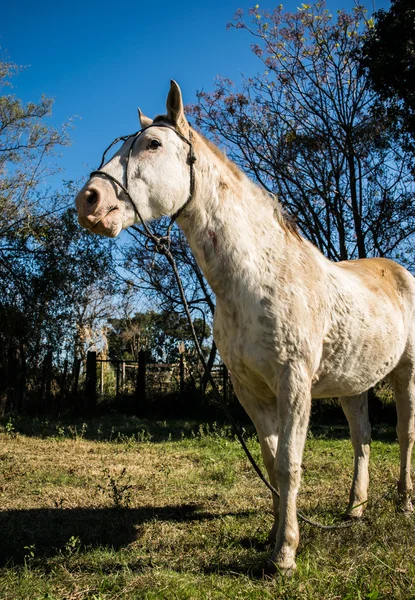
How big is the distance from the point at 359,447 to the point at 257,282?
219cm

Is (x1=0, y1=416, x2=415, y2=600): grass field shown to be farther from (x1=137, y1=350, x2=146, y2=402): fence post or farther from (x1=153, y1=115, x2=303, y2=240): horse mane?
(x1=137, y1=350, x2=146, y2=402): fence post

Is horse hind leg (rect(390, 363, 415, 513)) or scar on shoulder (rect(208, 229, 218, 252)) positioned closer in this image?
scar on shoulder (rect(208, 229, 218, 252))

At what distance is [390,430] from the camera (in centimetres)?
1002

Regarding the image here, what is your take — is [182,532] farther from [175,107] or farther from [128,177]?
[175,107]

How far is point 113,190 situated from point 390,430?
9.07 m

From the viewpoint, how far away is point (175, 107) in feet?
9.80

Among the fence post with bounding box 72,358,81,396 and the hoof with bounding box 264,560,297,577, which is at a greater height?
the fence post with bounding box 72,358,81,396

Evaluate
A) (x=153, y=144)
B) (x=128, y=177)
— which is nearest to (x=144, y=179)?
(x=128, y=177)

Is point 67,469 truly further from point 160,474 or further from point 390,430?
point 390,430

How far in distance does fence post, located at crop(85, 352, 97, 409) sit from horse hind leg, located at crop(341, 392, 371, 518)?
979 cm

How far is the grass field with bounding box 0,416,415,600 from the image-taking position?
262 cm

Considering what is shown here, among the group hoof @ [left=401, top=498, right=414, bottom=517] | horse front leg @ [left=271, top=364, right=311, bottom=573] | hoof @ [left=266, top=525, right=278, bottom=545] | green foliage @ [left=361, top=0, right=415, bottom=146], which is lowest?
hoof @ [left=266, top=525, right=278, bottom=545]

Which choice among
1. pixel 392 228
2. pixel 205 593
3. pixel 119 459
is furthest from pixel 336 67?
pixel 205 593

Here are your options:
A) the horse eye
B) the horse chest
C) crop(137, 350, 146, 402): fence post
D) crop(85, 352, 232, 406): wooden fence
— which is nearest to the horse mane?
the horse eye
